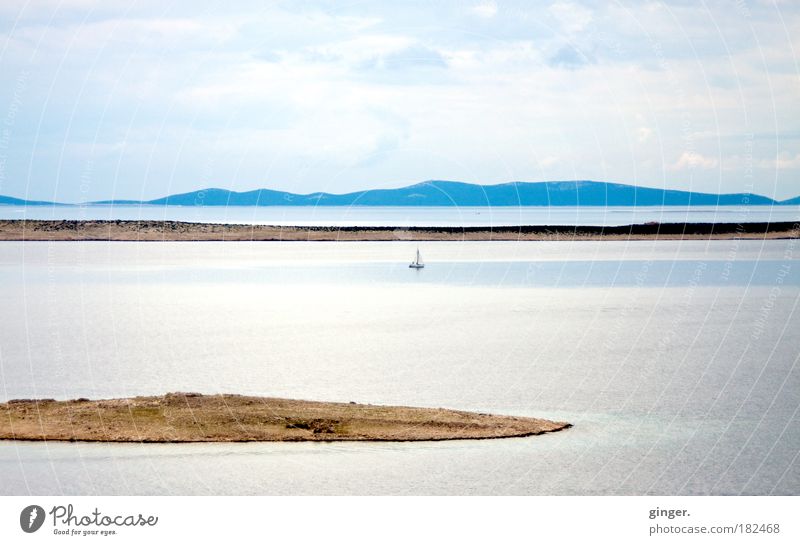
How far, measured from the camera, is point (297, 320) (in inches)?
3024

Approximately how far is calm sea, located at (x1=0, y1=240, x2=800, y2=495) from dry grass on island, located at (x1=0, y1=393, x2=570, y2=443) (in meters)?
1.01

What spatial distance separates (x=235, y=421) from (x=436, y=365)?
62.3ft

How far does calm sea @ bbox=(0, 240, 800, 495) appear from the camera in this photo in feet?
107

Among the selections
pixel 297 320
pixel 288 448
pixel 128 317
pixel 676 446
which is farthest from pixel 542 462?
pixel 128 317

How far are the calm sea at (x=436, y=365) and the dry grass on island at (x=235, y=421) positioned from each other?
1.01 metres

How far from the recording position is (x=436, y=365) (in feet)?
179

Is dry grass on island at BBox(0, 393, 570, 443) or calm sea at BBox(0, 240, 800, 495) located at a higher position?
dry grass on island at BBox(0, 393, 570, 443)

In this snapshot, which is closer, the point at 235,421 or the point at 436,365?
the point at 235,421

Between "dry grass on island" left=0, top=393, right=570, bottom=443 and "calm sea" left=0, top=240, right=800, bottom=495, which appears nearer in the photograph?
"calm sea" left=0, top=240, right=800, bottom=495

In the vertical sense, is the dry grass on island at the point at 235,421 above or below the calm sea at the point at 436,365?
above

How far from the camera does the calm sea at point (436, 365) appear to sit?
32.6 metres

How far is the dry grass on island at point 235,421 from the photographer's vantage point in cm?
3609

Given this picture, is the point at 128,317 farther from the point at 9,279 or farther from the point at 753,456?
the point at 753,456

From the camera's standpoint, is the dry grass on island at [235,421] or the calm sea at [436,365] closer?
the calm sea at [436,365]
